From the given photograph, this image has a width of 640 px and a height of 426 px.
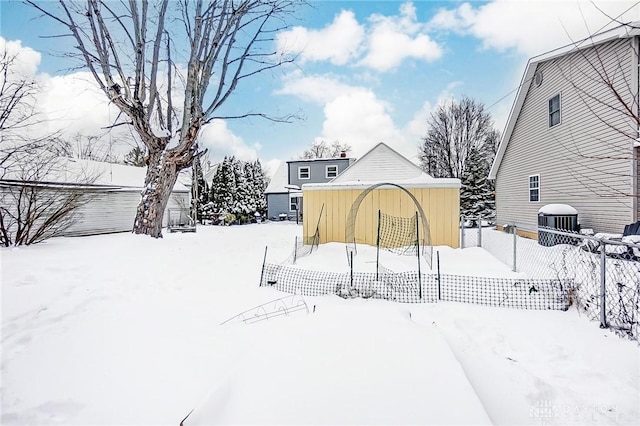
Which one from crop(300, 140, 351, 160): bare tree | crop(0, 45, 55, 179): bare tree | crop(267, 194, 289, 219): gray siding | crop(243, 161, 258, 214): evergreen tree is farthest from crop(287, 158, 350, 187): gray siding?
crop(0, 45, 55, 179): bare tree

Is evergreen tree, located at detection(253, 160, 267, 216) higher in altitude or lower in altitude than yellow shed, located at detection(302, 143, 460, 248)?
higher

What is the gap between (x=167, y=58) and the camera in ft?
30.3

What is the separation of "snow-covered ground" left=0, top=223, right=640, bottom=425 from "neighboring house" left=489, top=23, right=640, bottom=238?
334 cm

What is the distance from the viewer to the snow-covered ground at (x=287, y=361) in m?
1.83

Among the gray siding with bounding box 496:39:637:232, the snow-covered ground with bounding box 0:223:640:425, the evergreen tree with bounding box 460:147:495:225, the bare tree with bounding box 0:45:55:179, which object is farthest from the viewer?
the evergreen tree with bounding box 460:147:495:225

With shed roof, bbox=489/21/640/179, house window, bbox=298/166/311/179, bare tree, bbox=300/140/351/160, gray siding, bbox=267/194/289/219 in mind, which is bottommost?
gray siding, bbox=267/194/289/219

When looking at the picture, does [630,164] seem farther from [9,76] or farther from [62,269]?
[9,76]

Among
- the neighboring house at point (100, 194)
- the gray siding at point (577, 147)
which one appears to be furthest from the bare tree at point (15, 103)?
the gray siding at point (577, 147)

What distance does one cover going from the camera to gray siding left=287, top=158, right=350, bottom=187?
2323 centimetres

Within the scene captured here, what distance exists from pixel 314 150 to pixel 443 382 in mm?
36116

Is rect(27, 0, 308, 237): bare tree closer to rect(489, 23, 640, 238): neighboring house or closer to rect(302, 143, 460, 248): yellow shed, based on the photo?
rect(302, 143, 460, 248): yellow shed

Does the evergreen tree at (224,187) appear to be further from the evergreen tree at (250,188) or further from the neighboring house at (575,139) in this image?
the neighboring house at (575,139)

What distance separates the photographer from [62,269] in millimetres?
4246

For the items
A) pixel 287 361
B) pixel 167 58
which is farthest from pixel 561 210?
pixel 167 58
